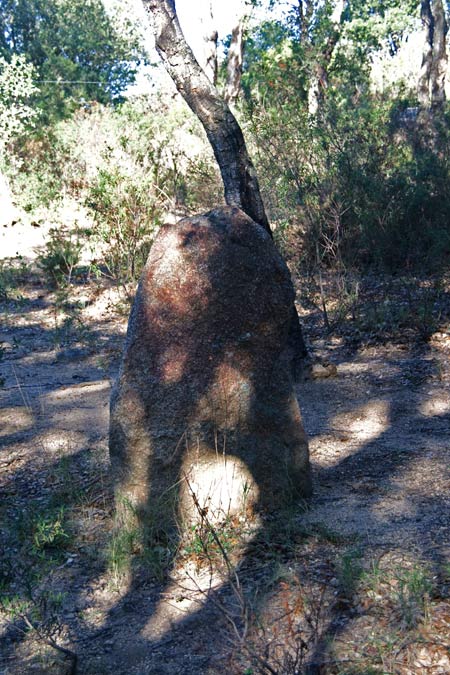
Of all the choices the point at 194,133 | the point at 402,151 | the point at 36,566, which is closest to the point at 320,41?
the point at 194,133

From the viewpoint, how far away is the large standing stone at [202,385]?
3471mm

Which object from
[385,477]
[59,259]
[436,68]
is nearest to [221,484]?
[385,477]

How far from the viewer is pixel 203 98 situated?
251 inches

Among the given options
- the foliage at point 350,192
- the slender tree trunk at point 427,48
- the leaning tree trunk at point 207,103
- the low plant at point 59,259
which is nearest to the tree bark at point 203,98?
the leaning tree trunk at point 207,103

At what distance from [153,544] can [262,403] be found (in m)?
0.82

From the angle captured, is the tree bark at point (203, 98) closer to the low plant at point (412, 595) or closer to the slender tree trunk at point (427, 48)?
the low plant at point (412, 595)

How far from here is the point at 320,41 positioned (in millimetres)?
14672

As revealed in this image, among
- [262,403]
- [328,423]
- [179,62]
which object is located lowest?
[328,423]

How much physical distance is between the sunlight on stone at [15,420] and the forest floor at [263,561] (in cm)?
2

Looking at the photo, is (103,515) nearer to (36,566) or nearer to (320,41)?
(36,566)

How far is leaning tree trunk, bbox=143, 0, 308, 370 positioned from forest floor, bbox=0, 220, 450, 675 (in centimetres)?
144

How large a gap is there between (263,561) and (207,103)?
4365mm

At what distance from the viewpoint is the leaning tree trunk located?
6.39 meters

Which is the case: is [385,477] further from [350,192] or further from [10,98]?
[10,98]
